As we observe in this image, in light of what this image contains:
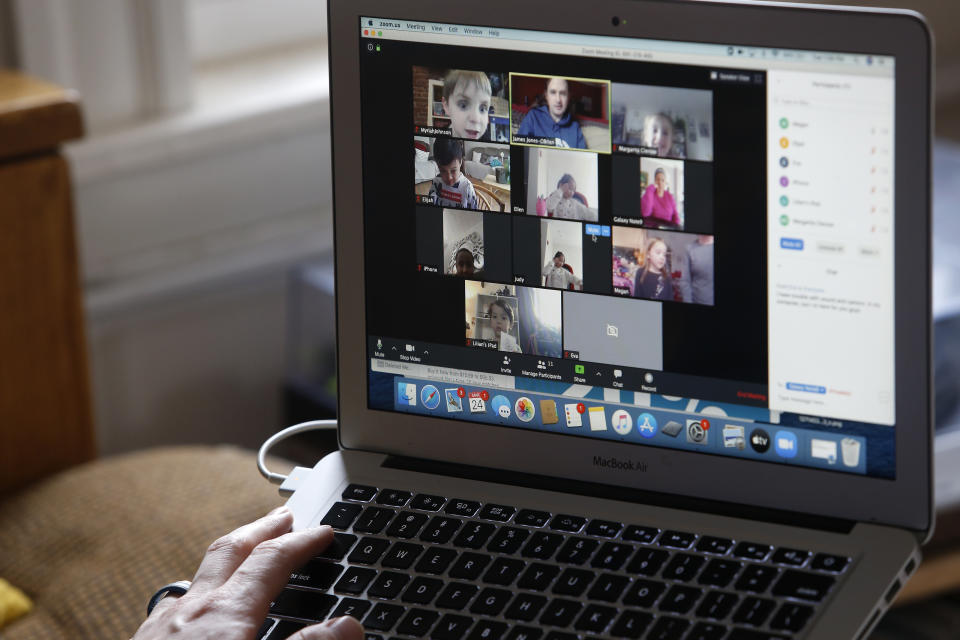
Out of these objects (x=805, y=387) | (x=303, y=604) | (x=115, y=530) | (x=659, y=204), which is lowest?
(x=115, y=530)

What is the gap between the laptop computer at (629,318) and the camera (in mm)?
691

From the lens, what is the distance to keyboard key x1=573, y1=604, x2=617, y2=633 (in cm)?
69

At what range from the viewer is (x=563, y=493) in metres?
0.80

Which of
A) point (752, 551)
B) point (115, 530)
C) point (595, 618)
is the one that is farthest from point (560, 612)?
point (115, 530)

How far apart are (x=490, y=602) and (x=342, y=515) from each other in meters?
0.13

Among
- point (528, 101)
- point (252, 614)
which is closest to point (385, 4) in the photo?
point (528, 101)

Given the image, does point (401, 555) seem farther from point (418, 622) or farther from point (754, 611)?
point (754, 611)

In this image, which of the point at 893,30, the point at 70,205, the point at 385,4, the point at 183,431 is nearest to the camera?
the point at 893,30

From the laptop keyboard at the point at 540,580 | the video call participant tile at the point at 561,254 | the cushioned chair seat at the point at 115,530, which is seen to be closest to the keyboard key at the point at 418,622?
the laptop keyboard at the point at 540,580

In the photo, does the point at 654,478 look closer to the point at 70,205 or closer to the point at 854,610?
the point at 854,610

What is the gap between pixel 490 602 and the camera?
71 cm

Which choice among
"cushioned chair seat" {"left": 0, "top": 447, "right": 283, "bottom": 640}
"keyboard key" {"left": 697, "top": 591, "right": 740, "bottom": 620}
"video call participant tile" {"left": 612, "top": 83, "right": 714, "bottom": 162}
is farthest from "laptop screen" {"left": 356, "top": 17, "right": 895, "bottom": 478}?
"cushioned chair seat" {"left": 0, "top": 447, "right": 283, "bottom": 640}

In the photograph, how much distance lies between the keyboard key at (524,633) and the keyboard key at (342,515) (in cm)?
14

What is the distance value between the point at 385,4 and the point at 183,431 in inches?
49.3
